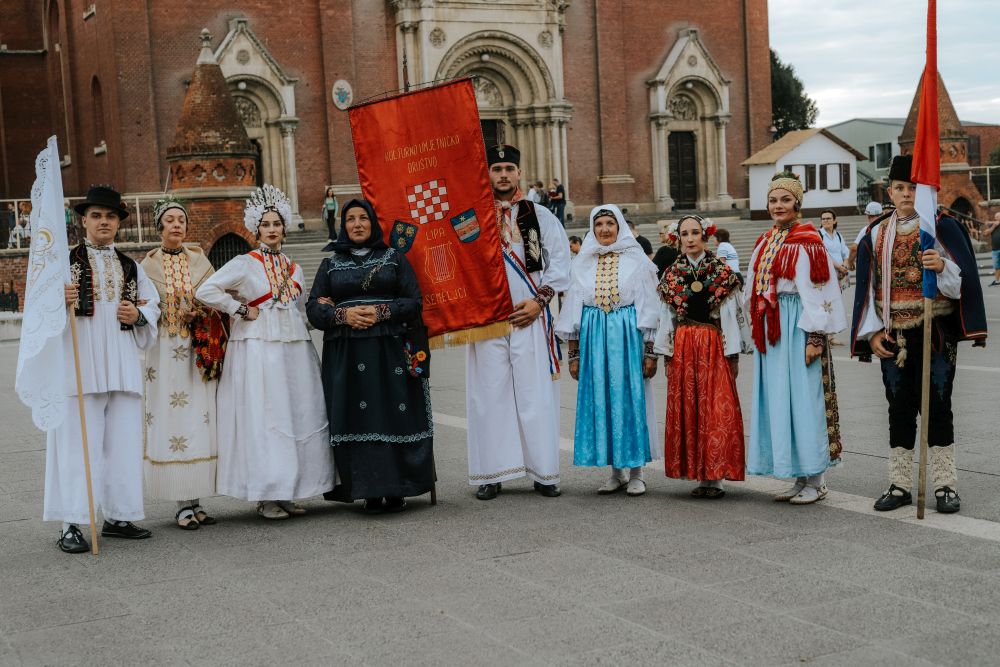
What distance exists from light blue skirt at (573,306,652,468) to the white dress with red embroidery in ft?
5.37

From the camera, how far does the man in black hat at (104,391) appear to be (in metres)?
6.63

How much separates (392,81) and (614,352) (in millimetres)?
26574

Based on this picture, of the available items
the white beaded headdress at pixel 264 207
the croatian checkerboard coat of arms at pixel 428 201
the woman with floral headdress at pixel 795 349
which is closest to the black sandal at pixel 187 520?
the white beaded headdress at pixel 264 207

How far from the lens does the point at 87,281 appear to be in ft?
22.2

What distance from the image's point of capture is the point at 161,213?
7.30 m

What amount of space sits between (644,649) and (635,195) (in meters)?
32.6

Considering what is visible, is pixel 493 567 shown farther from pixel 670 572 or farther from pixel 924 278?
pixel 924 278

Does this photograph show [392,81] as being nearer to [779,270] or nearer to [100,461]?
[779,270]

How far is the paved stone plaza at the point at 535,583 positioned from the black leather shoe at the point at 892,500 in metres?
0.07

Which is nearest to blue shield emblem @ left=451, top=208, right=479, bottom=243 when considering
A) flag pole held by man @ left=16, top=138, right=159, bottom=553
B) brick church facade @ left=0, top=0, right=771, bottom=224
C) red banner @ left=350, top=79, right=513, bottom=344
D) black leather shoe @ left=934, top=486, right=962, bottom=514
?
red banner @ left=350, top=79, right=513, bottom=344

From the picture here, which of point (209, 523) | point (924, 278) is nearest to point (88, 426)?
point (209, 523)

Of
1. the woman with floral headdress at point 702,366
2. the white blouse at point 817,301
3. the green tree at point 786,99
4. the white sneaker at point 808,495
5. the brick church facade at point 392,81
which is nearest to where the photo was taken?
the white blouse at point 817,301

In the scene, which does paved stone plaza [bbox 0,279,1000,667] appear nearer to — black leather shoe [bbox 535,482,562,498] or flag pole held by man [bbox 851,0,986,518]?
black leather shoe [bbox 535,482,562,498]

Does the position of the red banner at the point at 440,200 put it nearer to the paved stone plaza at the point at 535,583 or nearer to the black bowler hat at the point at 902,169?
the paved stone plaza at the point at 535,583
